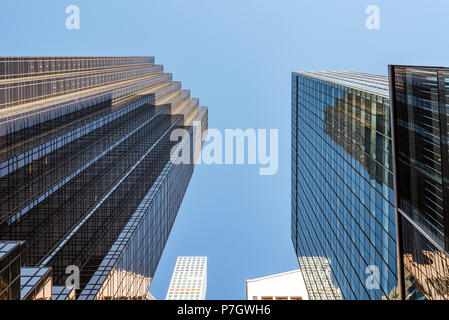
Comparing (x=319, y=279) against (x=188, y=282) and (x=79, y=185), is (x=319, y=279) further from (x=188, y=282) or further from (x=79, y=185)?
(x=188, y=282)

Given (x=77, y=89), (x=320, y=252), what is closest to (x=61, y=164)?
(x=77, y=89)

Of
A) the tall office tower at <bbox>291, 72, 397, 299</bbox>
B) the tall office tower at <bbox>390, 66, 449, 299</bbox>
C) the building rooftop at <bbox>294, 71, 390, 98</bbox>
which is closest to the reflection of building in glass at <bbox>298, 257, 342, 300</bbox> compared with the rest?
the tall office tower at <bbox>291, 72, 397, 299</bbox>

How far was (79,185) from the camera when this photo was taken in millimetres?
65812

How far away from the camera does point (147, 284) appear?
183ft

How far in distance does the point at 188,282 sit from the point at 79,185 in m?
130

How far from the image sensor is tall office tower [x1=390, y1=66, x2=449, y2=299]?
19266mm

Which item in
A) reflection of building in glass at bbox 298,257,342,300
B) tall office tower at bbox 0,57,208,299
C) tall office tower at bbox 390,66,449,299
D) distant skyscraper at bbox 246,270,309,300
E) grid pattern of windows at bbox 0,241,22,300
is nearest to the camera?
grid pattern of windows at bbox 0,241,22,300

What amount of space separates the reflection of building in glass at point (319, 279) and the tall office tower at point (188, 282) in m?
119

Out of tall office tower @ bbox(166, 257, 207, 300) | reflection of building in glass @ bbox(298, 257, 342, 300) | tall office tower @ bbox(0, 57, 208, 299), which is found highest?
tall office tower @ bbox(0, 57, 208, 299)

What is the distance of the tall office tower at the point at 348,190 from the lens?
27328mm

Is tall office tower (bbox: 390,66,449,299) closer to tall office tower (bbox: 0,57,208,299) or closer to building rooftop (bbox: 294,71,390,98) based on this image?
building rooftop (bbox: 294,71,390,98)

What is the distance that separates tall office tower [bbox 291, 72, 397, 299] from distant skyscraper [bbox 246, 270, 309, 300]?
44766 millimetres

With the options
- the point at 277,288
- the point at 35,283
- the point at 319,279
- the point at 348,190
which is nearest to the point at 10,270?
the point at 35,283
